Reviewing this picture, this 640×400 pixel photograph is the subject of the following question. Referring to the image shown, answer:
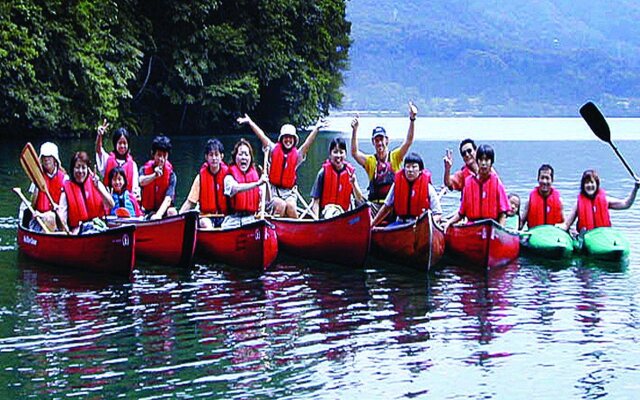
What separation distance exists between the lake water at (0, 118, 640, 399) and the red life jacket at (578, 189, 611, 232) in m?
0.64

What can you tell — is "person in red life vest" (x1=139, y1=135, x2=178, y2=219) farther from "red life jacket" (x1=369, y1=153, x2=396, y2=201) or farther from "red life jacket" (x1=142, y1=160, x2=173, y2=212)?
"red life jacket" (x1=369, y1=153, x2=396, y2=201)

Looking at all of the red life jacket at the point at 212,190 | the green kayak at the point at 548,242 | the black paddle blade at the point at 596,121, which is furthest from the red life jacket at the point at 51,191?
the black paddle blade at the point at 596,121

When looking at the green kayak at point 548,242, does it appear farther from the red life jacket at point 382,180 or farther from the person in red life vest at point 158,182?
the person in red life vest at point 158,182

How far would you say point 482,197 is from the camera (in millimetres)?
13406

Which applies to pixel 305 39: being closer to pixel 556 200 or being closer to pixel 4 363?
pixel 556 200

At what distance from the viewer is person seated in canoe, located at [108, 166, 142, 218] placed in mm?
13891

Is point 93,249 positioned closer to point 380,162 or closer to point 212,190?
point 212,190

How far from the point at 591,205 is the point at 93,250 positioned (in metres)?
6.50

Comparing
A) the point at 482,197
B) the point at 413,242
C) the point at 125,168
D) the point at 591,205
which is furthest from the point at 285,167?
the point at 591,205

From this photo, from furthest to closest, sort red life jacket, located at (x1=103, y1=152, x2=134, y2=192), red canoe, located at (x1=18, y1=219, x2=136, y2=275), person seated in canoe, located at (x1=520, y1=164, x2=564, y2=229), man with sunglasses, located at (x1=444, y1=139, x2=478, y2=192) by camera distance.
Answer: man with sunglasses, located at (x1=444, y1=139, x2=478, y2=192) < person seated in canoe, located at (x1=520, y1=164, x2=564, y2=229) < red life jacket, located at (x1=103, y1=152, x2=134, y2=192) < red canoe, located at (x1=18, y1=219, x2=136, y2=275)

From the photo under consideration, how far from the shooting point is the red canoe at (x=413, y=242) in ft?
41.9

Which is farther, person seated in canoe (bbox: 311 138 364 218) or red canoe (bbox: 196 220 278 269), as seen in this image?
person seated in canoe (bbox: 311 138 364 218)

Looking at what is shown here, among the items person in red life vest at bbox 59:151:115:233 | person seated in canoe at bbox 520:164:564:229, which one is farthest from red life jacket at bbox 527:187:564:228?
person in red life vest at bbox 59:151:115:233

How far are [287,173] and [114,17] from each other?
22.4 metres
